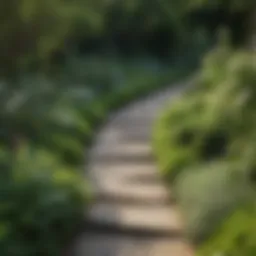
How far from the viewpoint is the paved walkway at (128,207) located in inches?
265

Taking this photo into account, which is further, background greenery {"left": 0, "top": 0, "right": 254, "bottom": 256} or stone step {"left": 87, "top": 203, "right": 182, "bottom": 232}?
stone step {"left": 87, "top": 203, "right": 182, "bottom": 232}

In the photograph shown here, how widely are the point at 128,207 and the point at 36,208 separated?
1.74 meters

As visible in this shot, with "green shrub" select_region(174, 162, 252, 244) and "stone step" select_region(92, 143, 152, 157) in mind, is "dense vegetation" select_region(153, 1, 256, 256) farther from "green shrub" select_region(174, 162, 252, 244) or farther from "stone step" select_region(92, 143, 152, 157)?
"stone step" select_region(92, 143, 152, 157)

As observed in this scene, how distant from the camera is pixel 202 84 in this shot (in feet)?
40.3

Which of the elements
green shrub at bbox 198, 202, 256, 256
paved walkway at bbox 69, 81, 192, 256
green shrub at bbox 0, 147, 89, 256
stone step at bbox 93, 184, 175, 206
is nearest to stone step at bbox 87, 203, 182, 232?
paved walkway at bbox 69, 81, 192, 256

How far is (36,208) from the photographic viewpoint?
623cm

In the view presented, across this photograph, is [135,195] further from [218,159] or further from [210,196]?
[210,196]

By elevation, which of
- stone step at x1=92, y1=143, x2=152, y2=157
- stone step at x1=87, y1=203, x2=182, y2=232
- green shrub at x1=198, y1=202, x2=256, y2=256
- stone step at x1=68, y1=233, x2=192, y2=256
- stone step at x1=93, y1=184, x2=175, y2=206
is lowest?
green shrub at x1=198, y1=202, x2=256, y2=256

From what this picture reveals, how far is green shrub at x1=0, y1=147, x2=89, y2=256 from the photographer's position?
5.98 m

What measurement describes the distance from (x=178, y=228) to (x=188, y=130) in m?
2.47

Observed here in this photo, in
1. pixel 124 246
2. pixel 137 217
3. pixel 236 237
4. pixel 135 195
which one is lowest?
pixel 236 237

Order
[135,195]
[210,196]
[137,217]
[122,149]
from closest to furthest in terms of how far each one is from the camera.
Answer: [210,196] < [137,217] < [135,195] < [122,149]

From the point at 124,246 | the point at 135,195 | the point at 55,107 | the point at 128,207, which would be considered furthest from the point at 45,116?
the point at 124,246

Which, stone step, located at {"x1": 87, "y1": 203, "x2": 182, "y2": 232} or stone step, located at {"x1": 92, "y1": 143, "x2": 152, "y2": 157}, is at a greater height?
stone step, located at {"x1": 92, "y1": 143, "x2": 152, "y2": 157}
